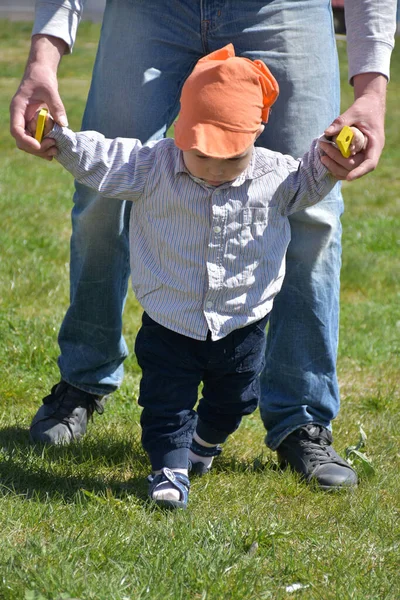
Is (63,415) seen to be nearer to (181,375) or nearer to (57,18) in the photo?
(181,375)

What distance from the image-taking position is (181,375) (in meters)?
2.97

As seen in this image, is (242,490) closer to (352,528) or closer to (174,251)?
(352,528)

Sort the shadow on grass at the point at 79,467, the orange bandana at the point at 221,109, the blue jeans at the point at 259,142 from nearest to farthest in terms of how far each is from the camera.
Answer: the orange bandana at the point at 221,109 < the shadow on grass at the point at 79,467 < the blue jeans at the point at 259,142

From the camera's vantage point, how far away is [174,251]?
2.88 meters

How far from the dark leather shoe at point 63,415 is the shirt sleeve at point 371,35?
5.22ft

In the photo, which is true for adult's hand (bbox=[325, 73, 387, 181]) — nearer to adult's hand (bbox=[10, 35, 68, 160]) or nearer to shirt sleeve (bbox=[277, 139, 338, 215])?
shirt sleeve (bbox=[277, 139, 338, 215])

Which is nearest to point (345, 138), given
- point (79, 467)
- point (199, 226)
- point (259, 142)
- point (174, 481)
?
point (199, 226)

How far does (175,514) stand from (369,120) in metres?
1.37

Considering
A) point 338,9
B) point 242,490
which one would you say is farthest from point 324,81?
point 338,9

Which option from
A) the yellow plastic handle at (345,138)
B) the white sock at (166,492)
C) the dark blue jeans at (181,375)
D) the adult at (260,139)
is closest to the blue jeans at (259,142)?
the adult at (260,139)

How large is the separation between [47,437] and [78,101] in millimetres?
11251

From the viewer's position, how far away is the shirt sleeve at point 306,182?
9.58 ft

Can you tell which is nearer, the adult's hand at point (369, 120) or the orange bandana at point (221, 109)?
the orange bandana at point (221, 109)

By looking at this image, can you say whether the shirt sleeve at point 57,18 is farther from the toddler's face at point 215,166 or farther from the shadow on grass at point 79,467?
the shadow on grass at point 79,467
